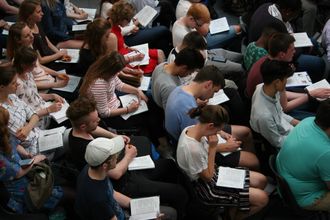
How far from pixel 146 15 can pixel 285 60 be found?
2.18m

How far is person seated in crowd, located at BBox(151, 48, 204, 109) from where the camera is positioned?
3.75 m

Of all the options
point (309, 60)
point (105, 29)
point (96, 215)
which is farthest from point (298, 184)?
point (105, 29)

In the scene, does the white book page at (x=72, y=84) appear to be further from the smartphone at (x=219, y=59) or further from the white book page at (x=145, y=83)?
the smartphone at (x=219, y=59)

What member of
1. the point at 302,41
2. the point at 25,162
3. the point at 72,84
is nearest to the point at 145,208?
the point at 25,162

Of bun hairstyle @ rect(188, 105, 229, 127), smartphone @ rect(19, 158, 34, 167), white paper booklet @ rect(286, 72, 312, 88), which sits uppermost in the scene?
bun hairstyle @ rect(188, 105, 229, 127)

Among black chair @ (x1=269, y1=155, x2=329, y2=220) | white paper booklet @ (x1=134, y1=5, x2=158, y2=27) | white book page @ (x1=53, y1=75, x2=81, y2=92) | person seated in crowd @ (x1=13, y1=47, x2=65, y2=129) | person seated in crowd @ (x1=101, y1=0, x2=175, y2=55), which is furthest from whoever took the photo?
white paper booklet @ (x1=134, y1=5, x2=158, y2=27)

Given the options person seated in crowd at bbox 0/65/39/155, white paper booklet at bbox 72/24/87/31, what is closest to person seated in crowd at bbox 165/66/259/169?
person seated in crowd at bbox 0/65/39/155

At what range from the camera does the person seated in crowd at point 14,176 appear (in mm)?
2922

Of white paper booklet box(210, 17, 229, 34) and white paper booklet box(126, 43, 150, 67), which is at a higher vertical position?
white paper booklet box(210, 17, 229, 34)

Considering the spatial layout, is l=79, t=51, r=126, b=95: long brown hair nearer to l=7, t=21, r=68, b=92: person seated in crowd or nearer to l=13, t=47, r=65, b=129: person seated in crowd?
l=13, t=47, r=65, b=129: person seated in crowd

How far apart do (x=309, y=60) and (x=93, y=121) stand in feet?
9.28

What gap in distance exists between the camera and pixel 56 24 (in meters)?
5.24

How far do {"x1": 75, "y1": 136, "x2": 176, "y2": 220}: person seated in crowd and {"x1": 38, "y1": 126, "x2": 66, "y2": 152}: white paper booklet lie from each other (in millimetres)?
811

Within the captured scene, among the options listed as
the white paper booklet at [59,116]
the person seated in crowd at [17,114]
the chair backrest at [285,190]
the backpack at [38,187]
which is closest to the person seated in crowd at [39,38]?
the white paper booklet at [59,116]
